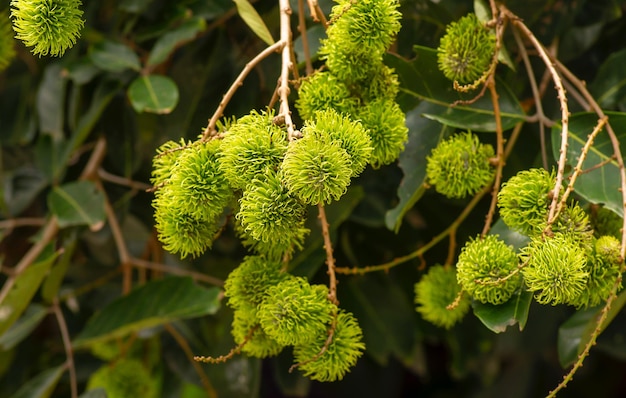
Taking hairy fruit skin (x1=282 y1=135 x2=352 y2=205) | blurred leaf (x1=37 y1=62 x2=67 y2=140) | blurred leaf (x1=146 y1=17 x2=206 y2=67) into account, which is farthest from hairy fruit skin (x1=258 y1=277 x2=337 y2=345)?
blurred leaf (x1=37 y1=62 x2=67 y2=140)

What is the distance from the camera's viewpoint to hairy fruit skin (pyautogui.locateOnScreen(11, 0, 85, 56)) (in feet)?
1.97

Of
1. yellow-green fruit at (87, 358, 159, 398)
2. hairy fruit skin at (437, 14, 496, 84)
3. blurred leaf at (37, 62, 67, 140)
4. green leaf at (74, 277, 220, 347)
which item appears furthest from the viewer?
blurred leaf at (37, 62, 67, 140)

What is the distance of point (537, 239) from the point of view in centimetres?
64

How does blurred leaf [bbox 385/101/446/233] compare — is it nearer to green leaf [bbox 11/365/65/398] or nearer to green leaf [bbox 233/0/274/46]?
green leaf [bbox 233/0/274/46]

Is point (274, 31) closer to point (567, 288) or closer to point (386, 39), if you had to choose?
point (386, 39)

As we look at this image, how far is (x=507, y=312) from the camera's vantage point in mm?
696

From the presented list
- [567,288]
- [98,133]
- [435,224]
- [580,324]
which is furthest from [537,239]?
[98,133]

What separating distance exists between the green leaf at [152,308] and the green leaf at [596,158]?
454 mm

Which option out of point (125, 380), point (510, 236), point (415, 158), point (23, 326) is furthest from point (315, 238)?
point (23, 326)

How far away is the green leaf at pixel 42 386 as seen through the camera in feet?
3.61

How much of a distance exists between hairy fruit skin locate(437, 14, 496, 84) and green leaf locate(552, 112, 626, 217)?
11cm

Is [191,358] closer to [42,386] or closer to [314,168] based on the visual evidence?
[42,386]

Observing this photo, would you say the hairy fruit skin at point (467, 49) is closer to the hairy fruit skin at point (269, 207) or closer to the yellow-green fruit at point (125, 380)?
the hairy fruit skin at point (269, 207)

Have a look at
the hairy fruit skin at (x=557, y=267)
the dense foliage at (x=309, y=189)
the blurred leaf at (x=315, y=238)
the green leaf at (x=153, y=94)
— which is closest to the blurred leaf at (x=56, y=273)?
the dense foliage at (x=309, y=189)
